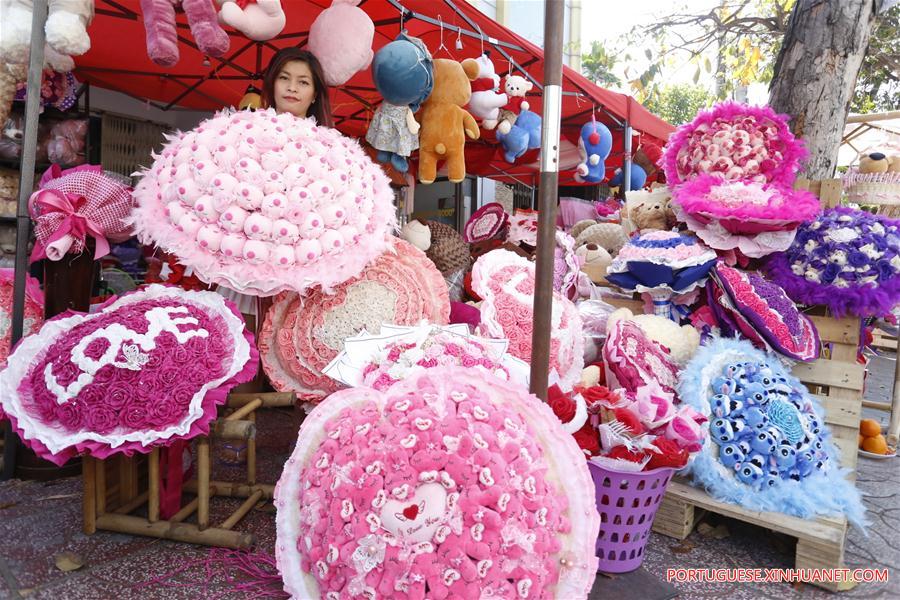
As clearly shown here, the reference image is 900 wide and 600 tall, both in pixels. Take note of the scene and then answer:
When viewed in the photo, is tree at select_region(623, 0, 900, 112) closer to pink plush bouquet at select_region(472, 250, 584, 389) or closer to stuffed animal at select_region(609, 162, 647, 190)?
stuffed animal at select_region(609, 162, 647, 190)

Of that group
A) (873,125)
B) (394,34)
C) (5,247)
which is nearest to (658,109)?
(873,125)

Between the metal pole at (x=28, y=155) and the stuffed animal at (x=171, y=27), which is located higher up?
the stuffed animal at (x=171, y=27)

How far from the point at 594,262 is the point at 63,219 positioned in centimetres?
246

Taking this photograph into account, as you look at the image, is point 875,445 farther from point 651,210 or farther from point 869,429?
point 651,210

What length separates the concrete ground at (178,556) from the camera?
1.49 meters

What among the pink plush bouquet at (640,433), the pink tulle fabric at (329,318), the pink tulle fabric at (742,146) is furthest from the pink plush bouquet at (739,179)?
the pink tulle fabric at (329,318)

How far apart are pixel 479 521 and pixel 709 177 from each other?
1984 mm

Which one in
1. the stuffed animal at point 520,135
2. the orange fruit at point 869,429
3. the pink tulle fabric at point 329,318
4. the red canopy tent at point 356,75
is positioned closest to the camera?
the pink tulle fabric at point 329,318

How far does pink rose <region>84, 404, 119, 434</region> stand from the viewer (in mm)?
1443

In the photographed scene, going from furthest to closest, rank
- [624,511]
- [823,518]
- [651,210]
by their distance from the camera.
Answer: [651,210], [823,518], [624,511]

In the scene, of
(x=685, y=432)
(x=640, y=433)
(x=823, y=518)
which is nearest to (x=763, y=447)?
(x=823, y=518)

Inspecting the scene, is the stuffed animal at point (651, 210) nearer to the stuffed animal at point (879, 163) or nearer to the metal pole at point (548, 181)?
the stuffed animal at point (879, 163)

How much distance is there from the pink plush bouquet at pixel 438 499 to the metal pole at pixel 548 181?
0.13 meters

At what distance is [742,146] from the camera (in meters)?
2.54
